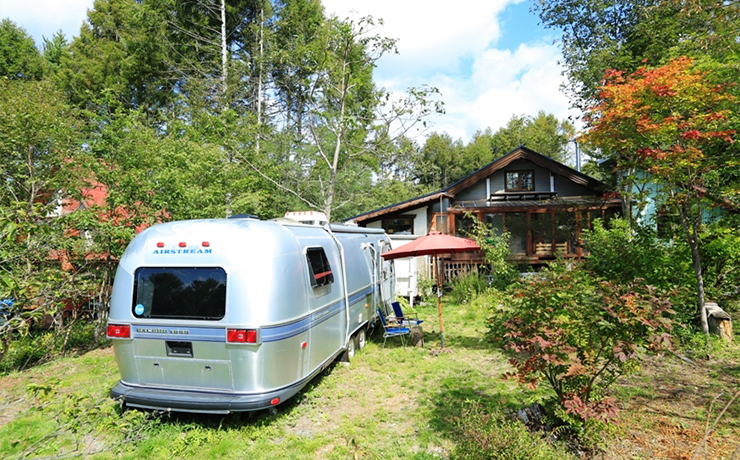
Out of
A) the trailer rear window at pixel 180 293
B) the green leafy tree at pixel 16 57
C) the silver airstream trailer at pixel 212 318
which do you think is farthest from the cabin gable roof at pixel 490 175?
the green leafy tree at pixel 16 57

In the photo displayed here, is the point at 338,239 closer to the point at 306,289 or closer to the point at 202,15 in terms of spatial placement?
the point at 306,289

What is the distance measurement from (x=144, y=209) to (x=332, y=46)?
815 centimetres

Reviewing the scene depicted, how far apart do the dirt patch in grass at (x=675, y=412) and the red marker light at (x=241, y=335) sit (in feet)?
12.0

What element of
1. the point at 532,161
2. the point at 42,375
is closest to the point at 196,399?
the point at 42,375

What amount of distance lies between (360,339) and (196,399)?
4.06 metres

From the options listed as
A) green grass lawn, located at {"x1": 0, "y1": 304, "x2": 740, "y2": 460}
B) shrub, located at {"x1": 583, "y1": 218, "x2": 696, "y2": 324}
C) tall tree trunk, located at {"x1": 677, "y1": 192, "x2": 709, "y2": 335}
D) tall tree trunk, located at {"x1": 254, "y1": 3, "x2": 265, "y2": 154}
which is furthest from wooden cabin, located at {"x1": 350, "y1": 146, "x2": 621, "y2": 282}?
green grass lawn, located at {"x1": 0, "y1": 304, "x2": 740, "y2": 460}

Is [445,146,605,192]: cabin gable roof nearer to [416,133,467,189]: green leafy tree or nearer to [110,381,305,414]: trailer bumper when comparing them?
[110,381,305,414]: trailer bumper

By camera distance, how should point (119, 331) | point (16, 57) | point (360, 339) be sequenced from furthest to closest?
point (16, 57), point (360, 339), point (119, 331)

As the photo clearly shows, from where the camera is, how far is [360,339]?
8109mm

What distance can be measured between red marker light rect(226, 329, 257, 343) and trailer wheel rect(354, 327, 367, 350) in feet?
11.9

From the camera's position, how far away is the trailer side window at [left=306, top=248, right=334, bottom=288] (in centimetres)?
550

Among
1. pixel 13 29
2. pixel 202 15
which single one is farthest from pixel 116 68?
pixel 13 29

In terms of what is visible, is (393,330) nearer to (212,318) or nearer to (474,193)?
(212,318)

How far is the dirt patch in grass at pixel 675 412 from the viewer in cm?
382
